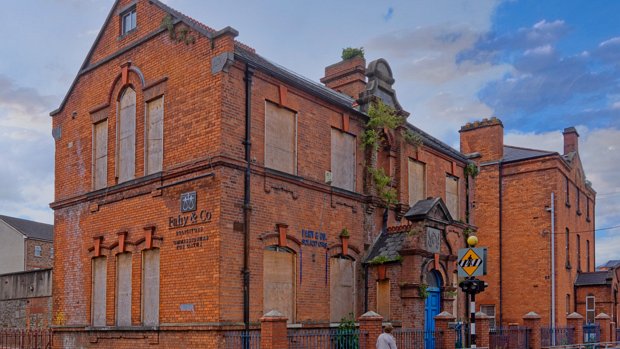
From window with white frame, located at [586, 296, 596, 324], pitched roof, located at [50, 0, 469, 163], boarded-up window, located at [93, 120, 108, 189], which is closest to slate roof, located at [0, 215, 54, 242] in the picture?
pitched roof, located at [50, 0, 469, 163]

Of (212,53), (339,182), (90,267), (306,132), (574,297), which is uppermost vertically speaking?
(212,53)

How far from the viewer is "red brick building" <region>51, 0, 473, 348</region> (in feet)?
53.0

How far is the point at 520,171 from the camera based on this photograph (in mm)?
33062

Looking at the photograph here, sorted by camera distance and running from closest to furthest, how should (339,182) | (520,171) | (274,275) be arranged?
(274,275) → (339,182) → (520,171)

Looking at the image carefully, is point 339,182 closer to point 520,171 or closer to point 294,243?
point 294,243

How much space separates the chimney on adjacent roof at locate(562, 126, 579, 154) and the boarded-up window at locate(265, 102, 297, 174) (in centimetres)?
2398

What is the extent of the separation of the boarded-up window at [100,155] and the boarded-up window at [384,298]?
8.82 meters

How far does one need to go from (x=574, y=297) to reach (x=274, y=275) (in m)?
22.7

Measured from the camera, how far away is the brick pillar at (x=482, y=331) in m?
19.8

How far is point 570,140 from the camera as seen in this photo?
122 ft

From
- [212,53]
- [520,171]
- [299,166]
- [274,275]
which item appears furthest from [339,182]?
[520,171]

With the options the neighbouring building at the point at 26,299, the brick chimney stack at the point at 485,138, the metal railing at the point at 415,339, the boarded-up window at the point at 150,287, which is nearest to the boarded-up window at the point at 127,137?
the boarded-up window at the point at 150,287

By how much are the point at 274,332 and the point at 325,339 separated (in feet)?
12.8

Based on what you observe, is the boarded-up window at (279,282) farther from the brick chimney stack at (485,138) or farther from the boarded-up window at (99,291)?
the brick chimney stack at (485,138)
